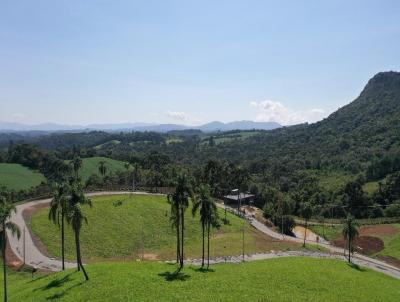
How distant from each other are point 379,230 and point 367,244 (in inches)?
629

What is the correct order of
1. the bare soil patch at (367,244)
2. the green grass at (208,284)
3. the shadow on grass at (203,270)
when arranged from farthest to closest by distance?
the bare soil patch at (367,244) → the shadow on grass at (203,270) → the green grass at (208,284)

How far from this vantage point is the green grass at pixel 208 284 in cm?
6397

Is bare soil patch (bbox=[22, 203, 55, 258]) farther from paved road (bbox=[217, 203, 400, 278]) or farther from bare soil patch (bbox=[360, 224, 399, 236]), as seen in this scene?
bare soil patch (bbox=[360, 224, 399, 236])

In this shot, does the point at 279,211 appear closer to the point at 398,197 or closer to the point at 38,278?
the point at 398,197

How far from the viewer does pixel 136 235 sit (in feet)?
353

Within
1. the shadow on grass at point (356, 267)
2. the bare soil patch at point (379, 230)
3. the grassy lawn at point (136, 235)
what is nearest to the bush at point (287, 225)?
the grassy lawn at point (136, 235)

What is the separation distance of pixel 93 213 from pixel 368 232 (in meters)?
88.2

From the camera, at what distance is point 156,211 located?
409 ft

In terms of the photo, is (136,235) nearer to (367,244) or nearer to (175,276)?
(175,276)

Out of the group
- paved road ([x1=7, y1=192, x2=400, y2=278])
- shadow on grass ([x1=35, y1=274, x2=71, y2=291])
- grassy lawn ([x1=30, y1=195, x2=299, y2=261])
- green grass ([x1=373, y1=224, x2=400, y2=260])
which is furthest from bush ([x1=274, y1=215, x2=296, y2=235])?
shadow on grass ([x1=35, y1=274, x2=71, y2=291])

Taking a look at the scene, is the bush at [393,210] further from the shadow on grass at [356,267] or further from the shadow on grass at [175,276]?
the shadow on grass at [175,276]

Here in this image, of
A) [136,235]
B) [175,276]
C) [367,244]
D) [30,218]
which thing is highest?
[30,218]

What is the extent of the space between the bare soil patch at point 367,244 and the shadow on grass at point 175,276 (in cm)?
6636

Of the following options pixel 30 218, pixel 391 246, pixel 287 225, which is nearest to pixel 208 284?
pixel 30 218
